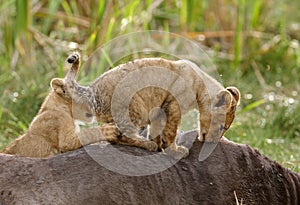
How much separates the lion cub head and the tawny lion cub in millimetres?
30

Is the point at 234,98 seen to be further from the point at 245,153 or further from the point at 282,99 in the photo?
the point at 282,99

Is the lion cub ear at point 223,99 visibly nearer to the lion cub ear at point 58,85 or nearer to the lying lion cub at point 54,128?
the lying lion cub at point 54,128

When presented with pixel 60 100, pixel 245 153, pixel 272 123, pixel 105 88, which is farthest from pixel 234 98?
pixel 272 123

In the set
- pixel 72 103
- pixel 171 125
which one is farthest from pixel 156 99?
pixel 72 103

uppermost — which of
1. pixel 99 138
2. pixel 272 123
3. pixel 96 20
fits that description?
pixel 96 20

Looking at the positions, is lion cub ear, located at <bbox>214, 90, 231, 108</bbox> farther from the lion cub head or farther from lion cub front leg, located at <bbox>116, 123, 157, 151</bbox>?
the lion cub head

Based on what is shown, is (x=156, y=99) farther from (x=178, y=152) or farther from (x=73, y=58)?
(x=73, y=58)

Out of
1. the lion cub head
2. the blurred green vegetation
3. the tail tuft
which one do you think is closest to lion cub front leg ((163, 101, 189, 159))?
the lion cub head

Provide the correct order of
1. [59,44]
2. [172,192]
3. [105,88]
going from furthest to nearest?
1. [59,44]
2. [105,88]
3. [172,192]

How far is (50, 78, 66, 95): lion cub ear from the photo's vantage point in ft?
13.8

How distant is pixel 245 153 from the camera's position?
3.91 meters

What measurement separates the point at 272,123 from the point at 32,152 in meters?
3.24

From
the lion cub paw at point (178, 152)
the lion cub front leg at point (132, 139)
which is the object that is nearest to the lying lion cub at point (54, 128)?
the lion cub front leg at point (132, 139)

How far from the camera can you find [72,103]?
13.9ft
